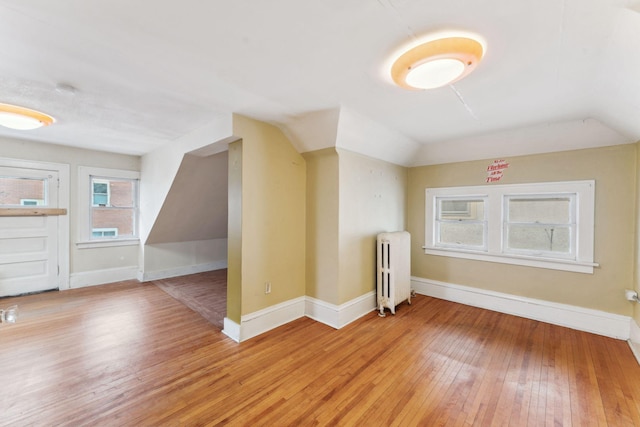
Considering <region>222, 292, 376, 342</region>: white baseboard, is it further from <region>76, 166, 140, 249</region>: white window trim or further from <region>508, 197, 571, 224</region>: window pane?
<region>76, 166, 140, 249</region>: white window trim

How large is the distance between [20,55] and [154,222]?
9.97 feet

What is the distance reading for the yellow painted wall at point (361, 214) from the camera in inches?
118

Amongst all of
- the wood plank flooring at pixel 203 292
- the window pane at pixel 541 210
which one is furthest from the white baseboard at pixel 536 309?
the wood plank flooring at pixel 203 292

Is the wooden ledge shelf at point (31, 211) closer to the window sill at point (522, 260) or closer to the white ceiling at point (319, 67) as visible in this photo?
the white ceiling at point (319, 67)

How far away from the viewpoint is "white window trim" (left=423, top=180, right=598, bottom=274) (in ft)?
9.35

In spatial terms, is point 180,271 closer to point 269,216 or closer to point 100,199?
point 100,199

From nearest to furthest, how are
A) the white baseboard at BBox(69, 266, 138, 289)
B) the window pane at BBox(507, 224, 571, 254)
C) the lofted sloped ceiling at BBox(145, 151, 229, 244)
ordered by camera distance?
the window pane at BBox(507, 224, 571, 254) < the lofted sloped ceiling at BBox(145, 151, 229, 244) < the white baseboard at BBox(69, 266, 138, 289)

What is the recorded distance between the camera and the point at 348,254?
3.06 m

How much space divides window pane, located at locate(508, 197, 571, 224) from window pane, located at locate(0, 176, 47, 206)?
6926mm

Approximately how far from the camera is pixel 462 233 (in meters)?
3.85

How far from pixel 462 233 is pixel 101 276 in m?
6.08

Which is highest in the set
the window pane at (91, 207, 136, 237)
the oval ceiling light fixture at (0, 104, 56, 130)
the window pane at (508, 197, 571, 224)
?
the oval ceiling light fixture at (0, 104, 56, 130)

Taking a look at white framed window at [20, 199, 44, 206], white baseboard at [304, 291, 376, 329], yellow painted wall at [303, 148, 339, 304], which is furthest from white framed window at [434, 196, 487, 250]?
white framed window at [20, 199, 44, 206]

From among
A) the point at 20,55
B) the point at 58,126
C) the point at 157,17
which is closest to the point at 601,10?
the point at 157,17
